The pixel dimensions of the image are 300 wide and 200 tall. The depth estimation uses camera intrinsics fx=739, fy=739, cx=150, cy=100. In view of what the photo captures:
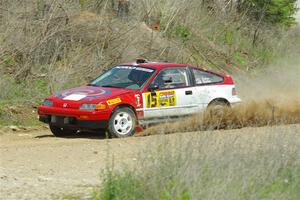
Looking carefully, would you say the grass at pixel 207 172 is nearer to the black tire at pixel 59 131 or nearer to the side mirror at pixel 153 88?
the side mirror at pixel 153 88

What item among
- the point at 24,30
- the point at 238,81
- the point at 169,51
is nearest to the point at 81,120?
the point at 24,30

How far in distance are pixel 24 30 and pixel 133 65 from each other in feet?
15.8

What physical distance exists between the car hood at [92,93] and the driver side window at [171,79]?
76cm

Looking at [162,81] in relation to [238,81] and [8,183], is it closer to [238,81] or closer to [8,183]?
[8,183]

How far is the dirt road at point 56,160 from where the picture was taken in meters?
9.07

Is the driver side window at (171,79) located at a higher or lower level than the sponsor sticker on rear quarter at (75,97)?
higher

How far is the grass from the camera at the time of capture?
7.54 m

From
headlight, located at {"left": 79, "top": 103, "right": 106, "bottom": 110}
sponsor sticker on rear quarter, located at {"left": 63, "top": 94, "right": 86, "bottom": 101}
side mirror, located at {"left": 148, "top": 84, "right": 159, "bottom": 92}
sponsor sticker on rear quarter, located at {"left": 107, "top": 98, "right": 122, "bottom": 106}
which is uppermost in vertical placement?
side mirror, located at {"left": 148, "top": 84, "right": 159, "bottom": 92}

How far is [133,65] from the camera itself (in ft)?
50.9

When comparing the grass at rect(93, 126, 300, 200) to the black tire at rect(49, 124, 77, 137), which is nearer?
the grass at rect(93, 126, 300, 200)

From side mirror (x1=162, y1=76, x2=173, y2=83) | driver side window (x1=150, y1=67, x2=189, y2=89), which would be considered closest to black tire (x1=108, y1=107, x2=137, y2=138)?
driver side window (x1=150, y1=67, x2=189, y2=89)

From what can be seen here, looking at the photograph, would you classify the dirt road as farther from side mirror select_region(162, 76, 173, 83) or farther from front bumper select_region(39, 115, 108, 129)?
side mirror select_region(162, 76, 173, 83)

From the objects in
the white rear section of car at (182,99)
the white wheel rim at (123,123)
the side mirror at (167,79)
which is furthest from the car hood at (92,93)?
the side mirror at (167,79)

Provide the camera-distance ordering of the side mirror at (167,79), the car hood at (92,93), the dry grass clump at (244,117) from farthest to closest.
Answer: the side mirror at (167,79) < the dry grass clump at (244,117) < the car hood at (92,93)
